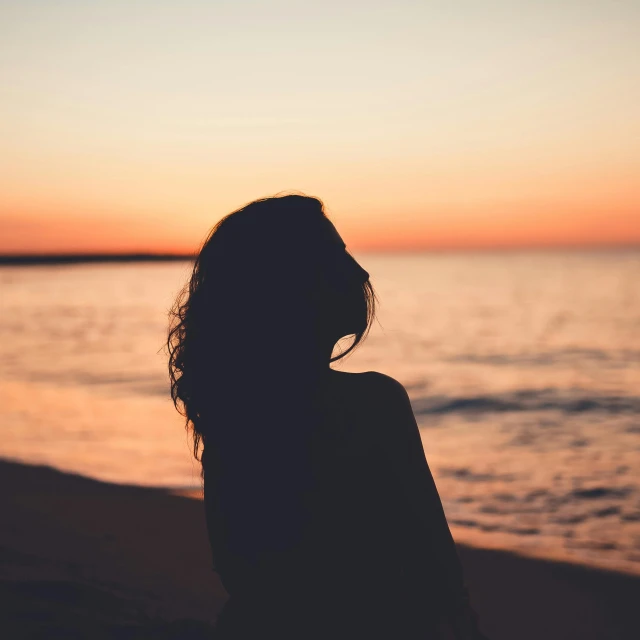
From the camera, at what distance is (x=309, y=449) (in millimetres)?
1696

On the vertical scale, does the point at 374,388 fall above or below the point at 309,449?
above

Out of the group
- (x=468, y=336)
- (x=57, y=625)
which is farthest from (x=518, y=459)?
(x=468, y=336)

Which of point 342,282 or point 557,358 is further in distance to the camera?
point 557,358

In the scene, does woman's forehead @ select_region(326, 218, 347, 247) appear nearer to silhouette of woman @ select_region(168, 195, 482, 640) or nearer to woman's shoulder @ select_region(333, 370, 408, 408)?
silhouette of woman @ select_region(168, 195, 482, 640)

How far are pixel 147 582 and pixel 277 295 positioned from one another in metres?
3.80

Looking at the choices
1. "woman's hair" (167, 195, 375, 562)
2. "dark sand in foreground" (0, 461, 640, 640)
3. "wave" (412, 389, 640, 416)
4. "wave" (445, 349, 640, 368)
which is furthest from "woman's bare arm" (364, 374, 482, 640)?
"wave" (445, 349, 640, 368)

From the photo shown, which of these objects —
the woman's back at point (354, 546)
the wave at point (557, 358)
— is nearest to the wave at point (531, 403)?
the wave at point (557, 358)

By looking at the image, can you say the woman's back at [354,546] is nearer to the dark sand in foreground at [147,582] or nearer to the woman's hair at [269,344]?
the woman's hair at [269,344]

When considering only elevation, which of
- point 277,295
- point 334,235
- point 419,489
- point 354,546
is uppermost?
point 334,235

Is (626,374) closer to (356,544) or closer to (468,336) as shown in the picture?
(468,336)

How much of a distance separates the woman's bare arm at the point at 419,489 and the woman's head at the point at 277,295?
0.20 meters

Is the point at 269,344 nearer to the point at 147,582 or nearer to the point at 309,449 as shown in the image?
the point at 309,449

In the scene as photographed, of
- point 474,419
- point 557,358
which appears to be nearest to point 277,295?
point 474,419

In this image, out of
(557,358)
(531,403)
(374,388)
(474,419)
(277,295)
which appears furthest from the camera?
(557,358)
